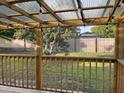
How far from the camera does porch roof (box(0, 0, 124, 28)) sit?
2707 millimetres

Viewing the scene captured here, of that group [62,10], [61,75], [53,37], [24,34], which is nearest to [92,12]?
[62,10]

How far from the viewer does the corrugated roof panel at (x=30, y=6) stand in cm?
277

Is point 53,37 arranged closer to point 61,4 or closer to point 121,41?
point 121,41

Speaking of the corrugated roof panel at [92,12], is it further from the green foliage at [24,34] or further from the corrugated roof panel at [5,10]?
the green foliage at [24,34]

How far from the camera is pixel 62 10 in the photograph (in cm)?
321

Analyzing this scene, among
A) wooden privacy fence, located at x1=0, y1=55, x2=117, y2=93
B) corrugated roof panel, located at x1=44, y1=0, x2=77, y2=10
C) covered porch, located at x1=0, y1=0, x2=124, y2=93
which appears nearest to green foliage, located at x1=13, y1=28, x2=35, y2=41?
wooden privacy fence, located at x1=0, y1=55, x2=117, y2=93

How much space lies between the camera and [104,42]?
47.5 feet

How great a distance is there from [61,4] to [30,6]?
1.62 ft

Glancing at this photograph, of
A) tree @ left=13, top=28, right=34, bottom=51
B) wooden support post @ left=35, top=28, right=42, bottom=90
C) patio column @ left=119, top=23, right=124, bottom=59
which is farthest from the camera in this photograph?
tree @ left=13, top=28, right=34, bottom=51

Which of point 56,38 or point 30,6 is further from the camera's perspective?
point 56,38

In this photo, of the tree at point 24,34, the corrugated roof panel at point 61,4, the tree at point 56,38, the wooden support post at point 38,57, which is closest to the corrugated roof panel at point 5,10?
the corrugated roof panel at point 61,4

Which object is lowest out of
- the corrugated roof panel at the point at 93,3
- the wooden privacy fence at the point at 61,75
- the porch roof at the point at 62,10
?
the wooden privacy fence at the point at 61,75

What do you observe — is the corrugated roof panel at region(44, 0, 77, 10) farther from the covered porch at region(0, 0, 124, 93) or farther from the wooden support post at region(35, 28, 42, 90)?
the wooden support post at region(35, 28, 42, 90)

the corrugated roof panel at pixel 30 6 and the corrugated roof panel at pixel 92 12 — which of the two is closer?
the corrugated roof panel at pixel 30 6
